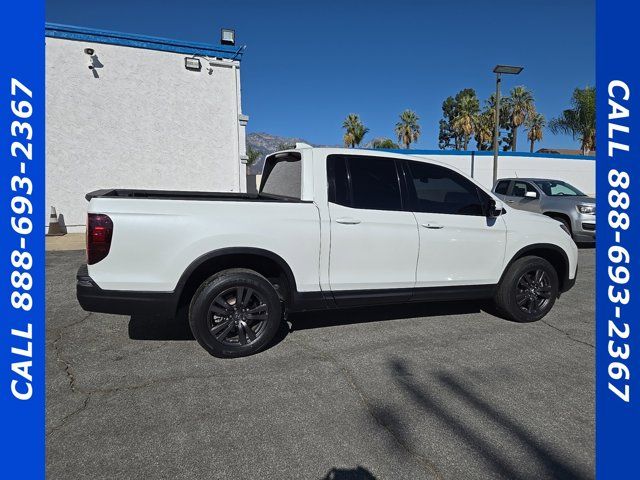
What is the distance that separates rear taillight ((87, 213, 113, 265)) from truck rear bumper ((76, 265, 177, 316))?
0.22m

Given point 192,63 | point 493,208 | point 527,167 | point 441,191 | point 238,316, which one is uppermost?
point 192,63

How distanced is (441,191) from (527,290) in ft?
5.25

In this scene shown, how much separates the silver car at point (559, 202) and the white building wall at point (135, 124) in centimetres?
843

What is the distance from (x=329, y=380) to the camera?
316 centimetres

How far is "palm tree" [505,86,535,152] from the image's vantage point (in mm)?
40969

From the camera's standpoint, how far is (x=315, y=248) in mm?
3635

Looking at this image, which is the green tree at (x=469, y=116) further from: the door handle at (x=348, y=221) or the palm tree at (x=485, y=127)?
the door handle at (x=348, y=221)

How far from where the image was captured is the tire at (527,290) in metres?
4.47

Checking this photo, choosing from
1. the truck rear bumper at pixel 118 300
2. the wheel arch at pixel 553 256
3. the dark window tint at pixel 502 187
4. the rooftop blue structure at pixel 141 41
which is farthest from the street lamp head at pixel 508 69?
the truck rear bumper at pixel 118 300

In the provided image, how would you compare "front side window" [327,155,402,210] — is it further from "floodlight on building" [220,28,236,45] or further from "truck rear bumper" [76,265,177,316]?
"floodlight on building" [220,28,236,45]

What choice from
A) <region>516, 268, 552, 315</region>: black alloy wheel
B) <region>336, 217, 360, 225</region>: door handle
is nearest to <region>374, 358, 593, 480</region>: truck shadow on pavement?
<region>336, 217, 360, 225</region>: door handle

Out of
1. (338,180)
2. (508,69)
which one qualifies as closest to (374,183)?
(338,180)

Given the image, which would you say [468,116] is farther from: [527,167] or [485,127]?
[527,167]
